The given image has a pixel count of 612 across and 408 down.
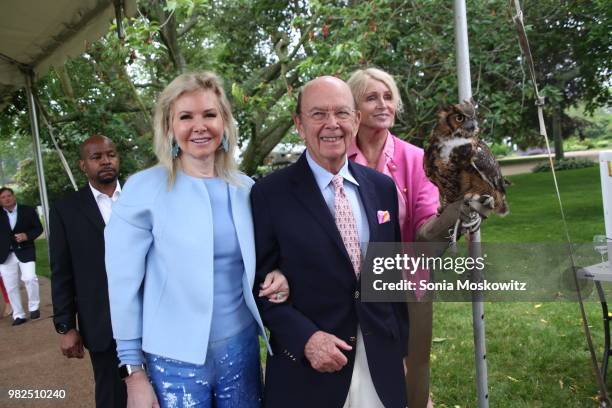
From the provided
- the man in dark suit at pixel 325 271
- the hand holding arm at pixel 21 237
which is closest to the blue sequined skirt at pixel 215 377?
the man in dark suit at pixel 325 271

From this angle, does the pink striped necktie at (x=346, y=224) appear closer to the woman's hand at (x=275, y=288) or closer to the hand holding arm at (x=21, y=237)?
the woman's hand at (x=275, y=288)

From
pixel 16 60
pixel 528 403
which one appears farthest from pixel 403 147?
pixel 16 60

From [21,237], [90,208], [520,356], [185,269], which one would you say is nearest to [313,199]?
[185,269]

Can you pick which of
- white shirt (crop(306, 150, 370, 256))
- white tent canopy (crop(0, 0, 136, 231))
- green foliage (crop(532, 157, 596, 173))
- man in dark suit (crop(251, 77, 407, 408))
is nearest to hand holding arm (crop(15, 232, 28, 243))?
white tent canopy (crop(0, 0, 136, 231))

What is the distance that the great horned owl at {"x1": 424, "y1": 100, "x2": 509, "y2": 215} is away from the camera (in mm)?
1695

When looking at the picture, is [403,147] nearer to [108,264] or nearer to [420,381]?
[420,381]

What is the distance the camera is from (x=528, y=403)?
382 cm

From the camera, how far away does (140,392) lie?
1821 mm

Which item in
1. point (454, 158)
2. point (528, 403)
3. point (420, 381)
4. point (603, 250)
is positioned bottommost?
point (528, 403)

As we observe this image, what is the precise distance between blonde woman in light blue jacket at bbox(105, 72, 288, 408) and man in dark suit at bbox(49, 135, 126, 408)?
34.7 inches

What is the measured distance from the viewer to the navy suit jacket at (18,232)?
280 inches

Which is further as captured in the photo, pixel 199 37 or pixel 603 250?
pixel 199 37

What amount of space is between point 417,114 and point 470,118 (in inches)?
192

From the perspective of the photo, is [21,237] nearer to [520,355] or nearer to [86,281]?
[86,281]
